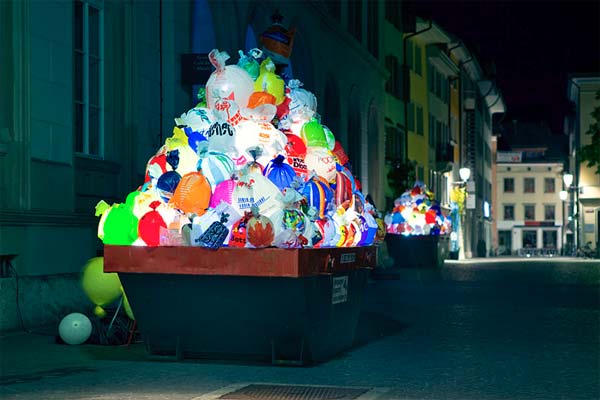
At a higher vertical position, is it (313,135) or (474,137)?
(474,137)

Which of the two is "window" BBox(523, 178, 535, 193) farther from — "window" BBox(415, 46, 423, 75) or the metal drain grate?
the metal drain grate

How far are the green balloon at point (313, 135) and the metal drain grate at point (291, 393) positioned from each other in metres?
2.58

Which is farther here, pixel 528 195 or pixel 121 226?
pixel 528 195

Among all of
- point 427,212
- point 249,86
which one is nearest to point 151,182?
point 249,86

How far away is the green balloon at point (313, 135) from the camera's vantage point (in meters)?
10.3

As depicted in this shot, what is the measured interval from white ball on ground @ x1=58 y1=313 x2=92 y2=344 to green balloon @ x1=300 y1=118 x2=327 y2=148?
309cm

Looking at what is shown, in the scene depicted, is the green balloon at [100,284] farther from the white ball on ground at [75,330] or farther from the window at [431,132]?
the window at [431,132]

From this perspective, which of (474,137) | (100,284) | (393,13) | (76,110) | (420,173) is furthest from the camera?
(474,137)

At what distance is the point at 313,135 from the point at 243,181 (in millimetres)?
1250

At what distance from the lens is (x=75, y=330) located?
11375 millimetres

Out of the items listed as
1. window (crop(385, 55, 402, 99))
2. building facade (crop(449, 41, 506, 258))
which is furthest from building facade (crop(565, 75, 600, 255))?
window (crop(385, 55, 402, 99))

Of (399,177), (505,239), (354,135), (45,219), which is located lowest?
(505,239)

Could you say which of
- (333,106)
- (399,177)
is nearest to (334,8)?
(333,106)

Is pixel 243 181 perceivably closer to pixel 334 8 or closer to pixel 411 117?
pixel 334 8
